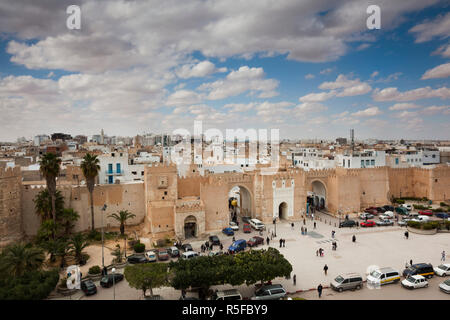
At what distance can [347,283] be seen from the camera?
17.0 meters

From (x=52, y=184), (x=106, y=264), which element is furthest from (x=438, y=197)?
(x=52, y=184)

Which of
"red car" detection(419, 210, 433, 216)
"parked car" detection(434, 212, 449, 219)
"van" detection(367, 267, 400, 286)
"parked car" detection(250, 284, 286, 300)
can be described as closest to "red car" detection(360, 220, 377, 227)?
"red car" detection(419, 210, 433, 216)

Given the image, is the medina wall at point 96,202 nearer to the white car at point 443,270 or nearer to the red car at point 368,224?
the red car at point 368,224

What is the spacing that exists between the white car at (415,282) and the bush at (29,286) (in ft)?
64.9

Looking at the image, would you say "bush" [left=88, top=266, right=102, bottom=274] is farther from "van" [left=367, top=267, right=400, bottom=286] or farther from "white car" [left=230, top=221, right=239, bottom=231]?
"van" [left=367, top=267, right=400, bottom=286]

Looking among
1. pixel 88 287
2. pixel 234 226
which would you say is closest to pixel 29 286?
pixel 88 287

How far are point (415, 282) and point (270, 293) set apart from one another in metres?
8.62

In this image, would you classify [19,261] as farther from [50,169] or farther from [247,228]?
[247,228]

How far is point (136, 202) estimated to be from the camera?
30.0m

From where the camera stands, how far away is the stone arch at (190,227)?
89.6 feet

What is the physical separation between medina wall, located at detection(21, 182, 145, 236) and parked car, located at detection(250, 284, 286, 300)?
17.8m
